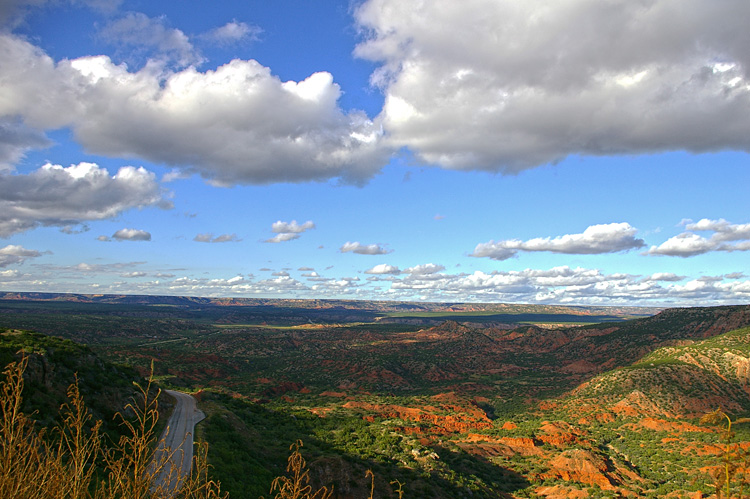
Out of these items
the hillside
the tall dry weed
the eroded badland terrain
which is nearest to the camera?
the tall dry weed

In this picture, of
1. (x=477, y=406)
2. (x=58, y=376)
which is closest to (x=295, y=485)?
(x=58, y=376)

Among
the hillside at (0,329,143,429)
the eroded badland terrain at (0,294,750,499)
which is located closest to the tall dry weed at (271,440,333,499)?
the eroded badland terrain at (0,294,750,499)

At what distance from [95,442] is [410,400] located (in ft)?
265

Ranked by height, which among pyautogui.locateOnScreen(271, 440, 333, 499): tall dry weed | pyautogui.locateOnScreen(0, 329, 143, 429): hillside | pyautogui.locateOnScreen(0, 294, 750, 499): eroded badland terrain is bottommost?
pyautogui.locateOnScreen(0, 294, 750, 499): eroded badland terrain

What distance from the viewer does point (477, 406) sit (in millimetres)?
78688

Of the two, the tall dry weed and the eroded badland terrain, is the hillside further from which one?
the tall dry weed

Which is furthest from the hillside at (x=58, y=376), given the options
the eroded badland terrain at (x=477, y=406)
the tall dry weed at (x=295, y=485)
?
the tall dry weed at (x=295, y=485)

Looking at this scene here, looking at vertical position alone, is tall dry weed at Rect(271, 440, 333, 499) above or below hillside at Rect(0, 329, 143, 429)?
above

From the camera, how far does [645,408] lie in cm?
7044

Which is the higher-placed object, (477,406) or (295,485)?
(295,485)

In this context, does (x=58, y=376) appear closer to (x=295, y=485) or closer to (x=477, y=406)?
(x=295, y=485)

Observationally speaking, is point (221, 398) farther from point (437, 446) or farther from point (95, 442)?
point (95, 442)

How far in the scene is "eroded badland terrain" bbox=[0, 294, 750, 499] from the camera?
114 ft

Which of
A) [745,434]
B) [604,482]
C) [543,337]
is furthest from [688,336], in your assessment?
[604,482]
